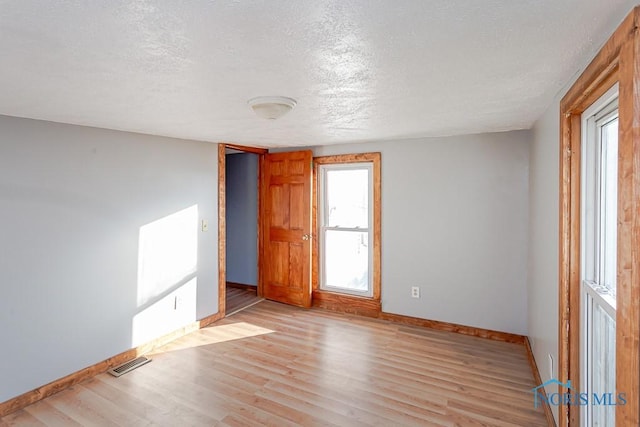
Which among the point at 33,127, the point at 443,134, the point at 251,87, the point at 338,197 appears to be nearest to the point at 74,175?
the point at 33,127

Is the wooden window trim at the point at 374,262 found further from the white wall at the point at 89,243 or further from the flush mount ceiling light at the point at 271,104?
the flush mount ceiling light at the point at 271,104

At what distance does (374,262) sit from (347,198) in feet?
2.89

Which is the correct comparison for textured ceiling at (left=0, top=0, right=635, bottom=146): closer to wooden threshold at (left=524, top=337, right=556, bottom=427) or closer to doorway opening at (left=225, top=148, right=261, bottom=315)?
wooden threshold at (left=524, top=337, right=556, bottom=427)

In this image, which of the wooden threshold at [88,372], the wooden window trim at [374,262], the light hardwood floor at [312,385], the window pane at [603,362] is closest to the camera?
the window pane at [603,362]

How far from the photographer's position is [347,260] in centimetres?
446

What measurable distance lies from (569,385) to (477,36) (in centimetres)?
177

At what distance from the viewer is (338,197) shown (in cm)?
450

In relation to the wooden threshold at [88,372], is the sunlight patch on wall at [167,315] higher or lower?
higher

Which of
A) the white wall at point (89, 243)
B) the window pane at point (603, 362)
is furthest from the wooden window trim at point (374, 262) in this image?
the window pane at point (603, 362)

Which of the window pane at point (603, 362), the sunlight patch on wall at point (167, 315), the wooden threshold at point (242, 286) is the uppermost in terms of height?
the window pane at point (603, 362)

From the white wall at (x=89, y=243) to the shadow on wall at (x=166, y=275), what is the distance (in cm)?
1

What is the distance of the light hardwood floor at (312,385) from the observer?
2.30 metres

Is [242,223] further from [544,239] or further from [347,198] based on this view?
[544,239]

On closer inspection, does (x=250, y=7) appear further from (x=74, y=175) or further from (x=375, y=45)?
(x=74, y=175)
